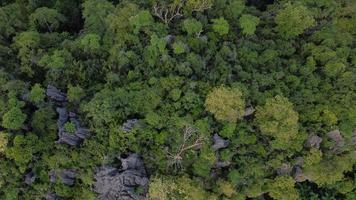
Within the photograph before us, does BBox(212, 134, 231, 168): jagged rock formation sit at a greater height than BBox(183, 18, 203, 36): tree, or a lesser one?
lesser

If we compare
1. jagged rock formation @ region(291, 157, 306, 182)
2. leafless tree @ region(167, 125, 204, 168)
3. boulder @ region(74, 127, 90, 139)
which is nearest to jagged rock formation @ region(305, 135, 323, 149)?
jagged rock formation @ region(291, 157, 306, 182)

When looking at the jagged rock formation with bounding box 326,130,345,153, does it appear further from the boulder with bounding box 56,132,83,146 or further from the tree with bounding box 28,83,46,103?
the tree with bounding box 28,83,46,103

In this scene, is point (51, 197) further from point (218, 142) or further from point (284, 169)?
point (284, 169)

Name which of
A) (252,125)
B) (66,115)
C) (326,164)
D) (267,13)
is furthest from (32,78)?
(326,164)

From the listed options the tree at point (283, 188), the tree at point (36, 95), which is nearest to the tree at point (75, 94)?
the tree at point (36, 95)

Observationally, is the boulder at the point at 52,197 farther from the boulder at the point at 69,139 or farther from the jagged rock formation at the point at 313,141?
the jagged rock formation at the point at 313,141

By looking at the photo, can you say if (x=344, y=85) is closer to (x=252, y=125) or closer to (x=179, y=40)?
(x=252, y=125)
